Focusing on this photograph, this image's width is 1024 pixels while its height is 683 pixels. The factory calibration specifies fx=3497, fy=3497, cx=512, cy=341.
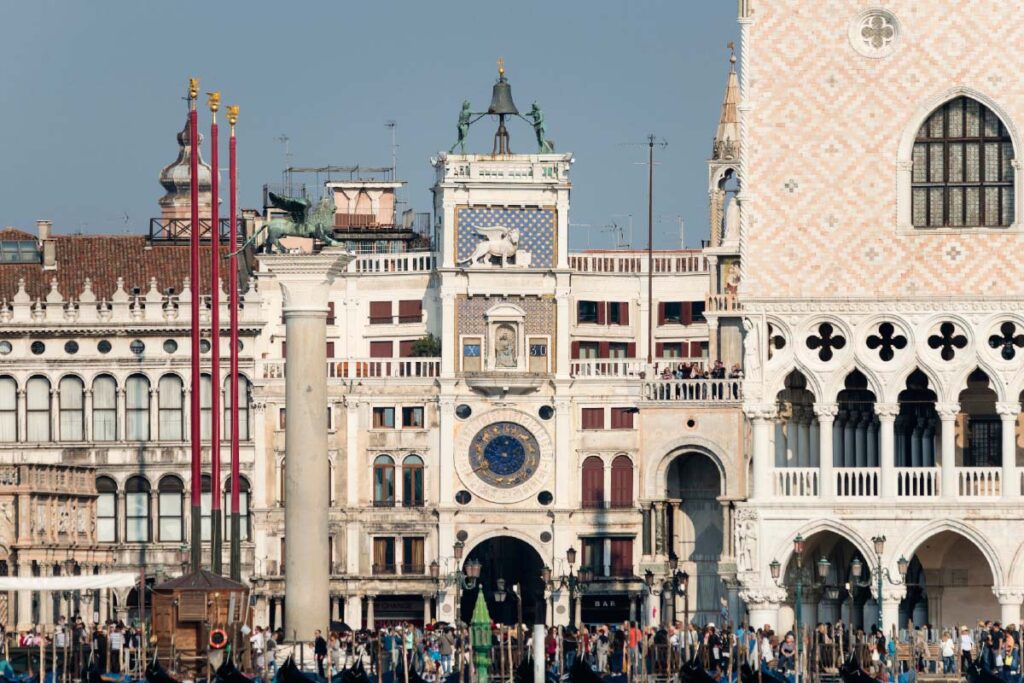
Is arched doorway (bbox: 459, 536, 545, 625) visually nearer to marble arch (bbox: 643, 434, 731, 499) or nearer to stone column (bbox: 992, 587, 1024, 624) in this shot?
marble arch (bbox: 643, 434, 731, 499)

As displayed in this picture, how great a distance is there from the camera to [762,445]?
64938 millimetres

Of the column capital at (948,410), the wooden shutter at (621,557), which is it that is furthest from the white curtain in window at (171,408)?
the column capital at (948,410)

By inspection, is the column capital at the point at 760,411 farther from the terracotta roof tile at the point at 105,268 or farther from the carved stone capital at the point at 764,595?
the terracotta roof tile at the point at 105,268

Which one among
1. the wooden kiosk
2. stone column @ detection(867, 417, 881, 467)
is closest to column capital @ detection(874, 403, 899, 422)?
stone column @ detection(867, 417, 881, 467)

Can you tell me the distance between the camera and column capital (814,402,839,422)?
6425 cm

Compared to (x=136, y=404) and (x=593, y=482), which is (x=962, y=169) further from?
(x=136, y=404)

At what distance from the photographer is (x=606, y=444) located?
95.6m

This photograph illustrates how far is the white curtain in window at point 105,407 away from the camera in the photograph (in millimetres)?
95625

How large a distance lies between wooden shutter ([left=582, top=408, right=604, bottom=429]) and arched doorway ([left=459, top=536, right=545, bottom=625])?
3.71 meters

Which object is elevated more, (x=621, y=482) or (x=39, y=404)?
(x=39, y=404)

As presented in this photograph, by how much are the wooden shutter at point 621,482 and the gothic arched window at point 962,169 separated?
32035 millimetres

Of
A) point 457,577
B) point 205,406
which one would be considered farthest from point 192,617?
point 205,406

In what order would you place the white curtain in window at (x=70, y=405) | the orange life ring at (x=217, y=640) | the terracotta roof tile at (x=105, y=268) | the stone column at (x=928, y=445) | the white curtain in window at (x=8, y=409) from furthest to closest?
the terracotta roof tile at (x=105, y=268) < the white curtain in window at (x=70, y=405) < the white curtain in window at (x=8, y=409) < the stone column at (x=928, y=445) < the orange life ring at (x=217, y=640)

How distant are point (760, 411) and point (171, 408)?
34.1 m
